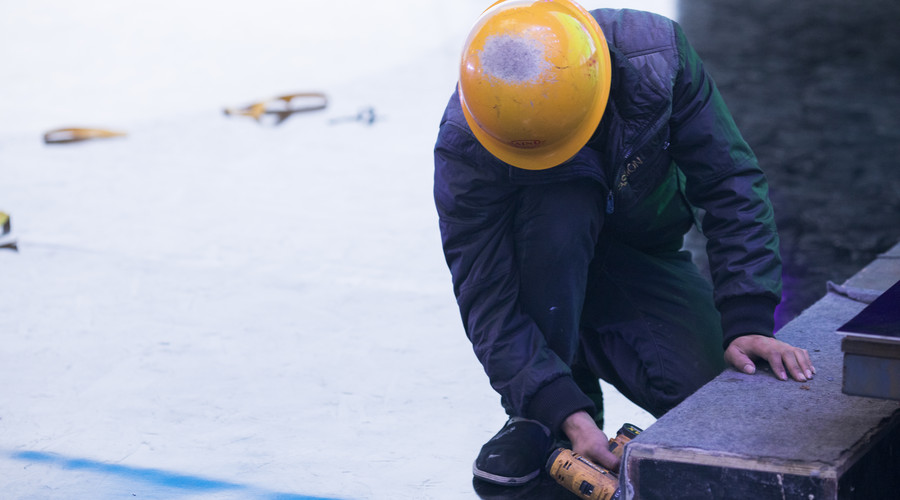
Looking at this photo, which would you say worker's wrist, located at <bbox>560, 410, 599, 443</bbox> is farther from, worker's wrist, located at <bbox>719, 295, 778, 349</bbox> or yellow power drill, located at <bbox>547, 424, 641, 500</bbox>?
worker's wrist, located at <bbox>719, 295, 778, 349</bbox>

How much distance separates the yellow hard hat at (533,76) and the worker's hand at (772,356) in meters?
0.58

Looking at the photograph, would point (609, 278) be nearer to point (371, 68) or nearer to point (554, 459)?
point (554, 459)

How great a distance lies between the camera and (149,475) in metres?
2.18

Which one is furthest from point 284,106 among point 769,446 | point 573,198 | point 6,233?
point 769,446

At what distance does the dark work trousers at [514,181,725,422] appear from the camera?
7.04 feet

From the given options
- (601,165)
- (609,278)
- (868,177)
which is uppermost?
(601,165)

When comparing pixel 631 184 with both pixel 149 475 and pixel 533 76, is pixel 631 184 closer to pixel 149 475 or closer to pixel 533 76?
pixel 533 76

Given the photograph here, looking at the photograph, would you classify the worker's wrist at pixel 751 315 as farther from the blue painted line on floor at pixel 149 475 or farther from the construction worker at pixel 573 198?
the blue painted line on floor at pixel 149 475

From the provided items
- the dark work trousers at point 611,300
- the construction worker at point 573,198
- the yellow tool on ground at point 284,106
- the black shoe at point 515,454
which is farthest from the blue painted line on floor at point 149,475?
the yellow tool on ground at point 284,106

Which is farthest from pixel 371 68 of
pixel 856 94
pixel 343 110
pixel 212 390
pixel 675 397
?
pixel 675 397

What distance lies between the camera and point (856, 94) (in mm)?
6336

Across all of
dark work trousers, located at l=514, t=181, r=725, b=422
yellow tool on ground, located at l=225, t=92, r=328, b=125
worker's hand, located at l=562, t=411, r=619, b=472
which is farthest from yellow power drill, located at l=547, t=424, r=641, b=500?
yellow tool on ground, located at l=225, t=92, r=328, b=125

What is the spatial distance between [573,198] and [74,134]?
4468 mm

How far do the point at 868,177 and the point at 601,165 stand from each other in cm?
311
